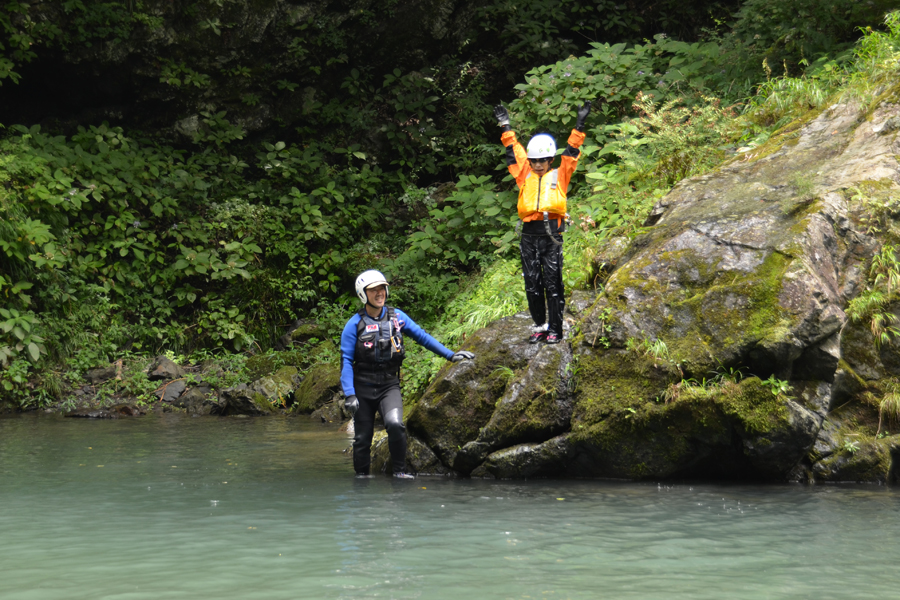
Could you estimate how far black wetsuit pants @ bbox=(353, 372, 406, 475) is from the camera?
6957 millimetres

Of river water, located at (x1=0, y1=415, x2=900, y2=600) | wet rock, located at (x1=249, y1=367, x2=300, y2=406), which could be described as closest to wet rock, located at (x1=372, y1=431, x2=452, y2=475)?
river water, located at (x1=0, y1=415, x2=900, y2=600)

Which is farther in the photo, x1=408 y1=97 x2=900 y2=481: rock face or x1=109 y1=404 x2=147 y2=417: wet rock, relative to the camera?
x1=109 y1=404 x2=147 y2=417: wet rock

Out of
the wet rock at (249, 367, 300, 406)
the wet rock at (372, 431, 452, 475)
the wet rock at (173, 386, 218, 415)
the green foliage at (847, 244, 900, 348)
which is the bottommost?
the wet rock at (372, 431, 452, 475)

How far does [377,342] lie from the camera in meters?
6.97

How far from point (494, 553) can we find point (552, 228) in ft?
11.9

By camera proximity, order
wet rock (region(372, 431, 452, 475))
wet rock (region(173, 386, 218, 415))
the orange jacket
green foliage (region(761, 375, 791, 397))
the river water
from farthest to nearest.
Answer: wet rock (region(173, 386, 218, 415)) < the orange jacket < wet rock (region(372, 431, 452, 475)) < green foliage (region(761, 375, 791, 397)) < the river water

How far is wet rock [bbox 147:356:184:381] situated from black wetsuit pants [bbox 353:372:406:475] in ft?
21.4

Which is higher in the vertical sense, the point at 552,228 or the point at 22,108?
the point at 22,108

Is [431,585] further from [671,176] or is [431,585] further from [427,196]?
[427,196]

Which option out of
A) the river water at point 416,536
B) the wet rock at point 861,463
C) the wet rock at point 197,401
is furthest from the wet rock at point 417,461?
the wet rock at point 197,401

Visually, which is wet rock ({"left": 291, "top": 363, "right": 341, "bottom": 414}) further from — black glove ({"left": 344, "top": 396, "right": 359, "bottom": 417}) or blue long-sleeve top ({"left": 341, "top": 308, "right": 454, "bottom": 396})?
black glove ({"left": 344, "top": 396, "right": 359, "bottom": 417})

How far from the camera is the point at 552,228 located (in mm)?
7266

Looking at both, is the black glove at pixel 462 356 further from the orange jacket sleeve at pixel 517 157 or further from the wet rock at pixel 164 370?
the wet rock at pixel 164 370

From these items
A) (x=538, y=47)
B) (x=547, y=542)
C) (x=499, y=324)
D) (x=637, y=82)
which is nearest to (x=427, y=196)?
(x=538, y=47)
